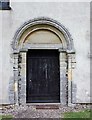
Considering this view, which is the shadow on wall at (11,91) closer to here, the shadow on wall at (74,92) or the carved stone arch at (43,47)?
the carved stone arch at (43,47)

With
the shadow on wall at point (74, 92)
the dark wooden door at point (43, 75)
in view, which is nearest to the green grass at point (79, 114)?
the shadow on wall at point (74, 92)

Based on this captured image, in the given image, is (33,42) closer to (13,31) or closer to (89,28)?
(13,31)

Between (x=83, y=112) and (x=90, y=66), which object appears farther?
(x=90, y=66)

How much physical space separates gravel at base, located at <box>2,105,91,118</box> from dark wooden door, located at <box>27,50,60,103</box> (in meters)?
0.81

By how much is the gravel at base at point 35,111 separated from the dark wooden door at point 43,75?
2.66ft

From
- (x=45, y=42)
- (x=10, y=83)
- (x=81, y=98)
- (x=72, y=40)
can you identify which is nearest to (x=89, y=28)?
(x=72, y=40)

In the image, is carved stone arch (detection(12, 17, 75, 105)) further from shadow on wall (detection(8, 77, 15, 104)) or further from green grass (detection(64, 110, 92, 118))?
green grass (detection(64, 110, 92, 118))

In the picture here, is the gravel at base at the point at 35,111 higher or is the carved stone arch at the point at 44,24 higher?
the carved stone arch at the point at 44,24

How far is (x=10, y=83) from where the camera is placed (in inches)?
595

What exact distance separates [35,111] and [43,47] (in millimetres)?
2804

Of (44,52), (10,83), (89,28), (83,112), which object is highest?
(89,28)

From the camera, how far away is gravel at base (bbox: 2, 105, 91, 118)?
13084 millimetres

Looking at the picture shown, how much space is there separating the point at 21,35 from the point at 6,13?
3.58ft

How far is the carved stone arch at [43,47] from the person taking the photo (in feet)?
49.3
